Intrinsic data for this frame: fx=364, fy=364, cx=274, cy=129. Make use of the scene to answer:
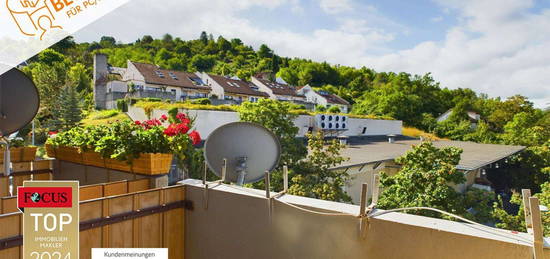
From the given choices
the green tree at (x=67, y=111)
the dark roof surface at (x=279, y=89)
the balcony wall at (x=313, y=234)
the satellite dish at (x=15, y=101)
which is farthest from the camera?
the dark roof surface at (x=279, y=89)

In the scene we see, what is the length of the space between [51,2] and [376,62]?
49.2 meters

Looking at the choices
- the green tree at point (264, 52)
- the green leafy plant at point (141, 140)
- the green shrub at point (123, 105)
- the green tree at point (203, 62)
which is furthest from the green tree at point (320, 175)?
the green tree at point (264, 52)

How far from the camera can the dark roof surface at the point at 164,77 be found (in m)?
22.0

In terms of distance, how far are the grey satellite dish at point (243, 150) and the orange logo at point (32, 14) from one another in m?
3.05

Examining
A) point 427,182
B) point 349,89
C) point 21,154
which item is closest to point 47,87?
point 21,154

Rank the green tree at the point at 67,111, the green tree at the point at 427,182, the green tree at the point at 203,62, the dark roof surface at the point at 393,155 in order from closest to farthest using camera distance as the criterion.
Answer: the green tree at the point at 427,182 < the dark roof surface at the point at 393,155 < the green tree at the point at 67,111 < the green tree at the point at 203,62

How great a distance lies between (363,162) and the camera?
849 cm

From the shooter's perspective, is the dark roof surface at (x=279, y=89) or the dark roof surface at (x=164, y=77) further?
the dark roof surface at (x=279, y=89)

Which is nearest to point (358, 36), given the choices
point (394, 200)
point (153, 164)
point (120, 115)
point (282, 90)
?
point (282, 90)

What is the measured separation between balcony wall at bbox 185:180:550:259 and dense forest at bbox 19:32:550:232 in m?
8.70

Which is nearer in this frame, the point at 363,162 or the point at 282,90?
the point at 363,162

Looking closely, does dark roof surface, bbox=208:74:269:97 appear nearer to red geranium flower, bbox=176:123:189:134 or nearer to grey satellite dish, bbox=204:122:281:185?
red geranium flower, bbox=176:123:189:134

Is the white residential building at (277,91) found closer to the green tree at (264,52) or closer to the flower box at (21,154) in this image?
the green tree at (264,52)

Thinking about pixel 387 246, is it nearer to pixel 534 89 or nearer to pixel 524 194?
pixel 524 194
